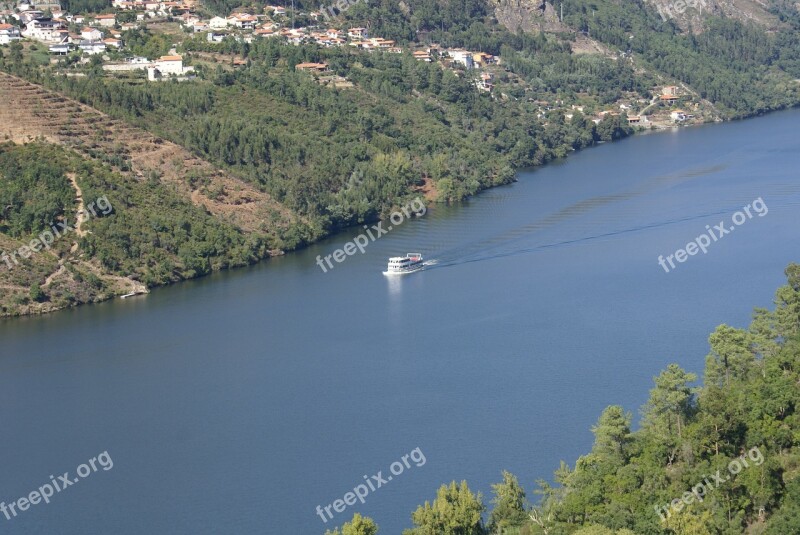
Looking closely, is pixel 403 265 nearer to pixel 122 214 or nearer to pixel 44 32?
pixel 122 214

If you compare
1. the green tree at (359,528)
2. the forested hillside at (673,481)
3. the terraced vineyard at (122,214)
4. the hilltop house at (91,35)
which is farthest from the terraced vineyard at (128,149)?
the green tree at (359,528)

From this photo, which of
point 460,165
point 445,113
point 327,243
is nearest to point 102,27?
point 445,113

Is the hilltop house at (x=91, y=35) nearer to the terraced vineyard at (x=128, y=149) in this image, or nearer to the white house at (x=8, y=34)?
the white house at (x=8, y=34)

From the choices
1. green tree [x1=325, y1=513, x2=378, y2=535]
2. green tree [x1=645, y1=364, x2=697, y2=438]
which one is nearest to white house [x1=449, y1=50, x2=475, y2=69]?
green tree [x1=645, y1=364, x2=697, y2=438]

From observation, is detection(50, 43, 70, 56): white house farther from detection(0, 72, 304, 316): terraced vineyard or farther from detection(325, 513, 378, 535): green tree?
detection(325, 513, 378, 535): green tree

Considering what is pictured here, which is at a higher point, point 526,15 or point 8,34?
point 8,34

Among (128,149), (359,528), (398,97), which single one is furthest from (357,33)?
(359,528)
